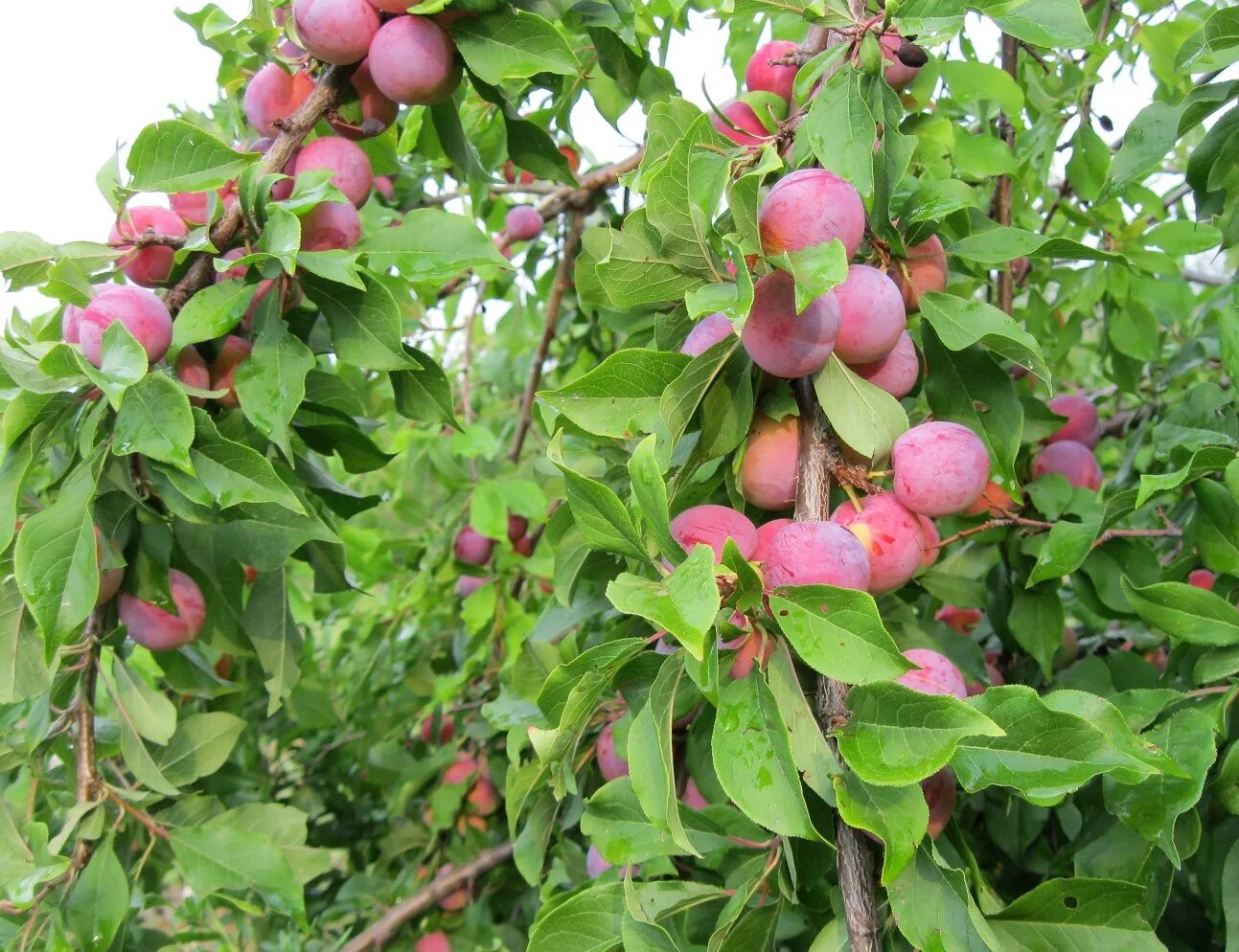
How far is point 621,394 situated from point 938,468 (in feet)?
0.80

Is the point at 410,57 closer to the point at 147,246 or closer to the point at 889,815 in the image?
the point at 147,246

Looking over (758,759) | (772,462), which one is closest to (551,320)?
(772,462)

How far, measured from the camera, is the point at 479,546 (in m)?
1.83

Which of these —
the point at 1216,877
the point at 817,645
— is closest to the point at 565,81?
the point at 817,645

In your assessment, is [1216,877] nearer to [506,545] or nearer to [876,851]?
[876,851]

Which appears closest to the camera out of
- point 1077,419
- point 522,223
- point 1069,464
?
point 1069,464

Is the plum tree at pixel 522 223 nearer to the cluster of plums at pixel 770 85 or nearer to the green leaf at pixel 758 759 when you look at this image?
the cluster of plums at pixel 770 85

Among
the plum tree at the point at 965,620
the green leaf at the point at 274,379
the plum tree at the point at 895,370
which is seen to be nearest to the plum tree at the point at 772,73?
the plum tree at the point at 895,370

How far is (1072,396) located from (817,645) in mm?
1023

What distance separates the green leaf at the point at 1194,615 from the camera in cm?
84

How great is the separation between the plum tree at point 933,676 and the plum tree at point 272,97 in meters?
0.81

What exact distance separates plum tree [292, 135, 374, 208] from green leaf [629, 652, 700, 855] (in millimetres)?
→ 602

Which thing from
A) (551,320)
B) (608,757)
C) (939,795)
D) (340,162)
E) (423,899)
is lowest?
(423,899)

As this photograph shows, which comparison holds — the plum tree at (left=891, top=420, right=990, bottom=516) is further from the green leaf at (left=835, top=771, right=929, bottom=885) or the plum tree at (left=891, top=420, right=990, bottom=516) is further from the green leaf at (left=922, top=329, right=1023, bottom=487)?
the green leaf at (left=835, top=771, right=929, bottom=885)
